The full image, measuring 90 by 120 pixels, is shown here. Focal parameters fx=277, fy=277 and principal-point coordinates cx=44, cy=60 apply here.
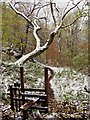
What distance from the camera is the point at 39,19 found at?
2.17 metres

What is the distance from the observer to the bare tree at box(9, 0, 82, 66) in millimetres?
2129

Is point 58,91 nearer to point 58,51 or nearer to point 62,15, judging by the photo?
point 58,51

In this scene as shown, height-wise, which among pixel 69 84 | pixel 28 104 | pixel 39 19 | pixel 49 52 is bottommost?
pixel 28 104

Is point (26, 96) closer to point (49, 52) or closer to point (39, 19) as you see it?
point (49, 52)

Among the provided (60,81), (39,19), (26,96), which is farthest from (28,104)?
(39,19)

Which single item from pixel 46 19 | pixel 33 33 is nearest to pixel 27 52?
pixel 33 33

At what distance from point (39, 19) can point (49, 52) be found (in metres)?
0.27

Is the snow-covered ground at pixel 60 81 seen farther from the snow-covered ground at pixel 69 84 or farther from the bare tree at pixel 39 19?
the bare tree at pixel 39 19

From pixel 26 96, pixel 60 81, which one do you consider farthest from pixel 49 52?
pixel 26 96

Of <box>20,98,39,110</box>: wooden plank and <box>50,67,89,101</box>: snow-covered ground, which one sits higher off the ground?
<box>50,67,89,101</box>: snow-covered ground

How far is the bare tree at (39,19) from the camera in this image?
2129 millimetres

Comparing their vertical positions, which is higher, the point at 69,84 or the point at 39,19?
the point at 39,19

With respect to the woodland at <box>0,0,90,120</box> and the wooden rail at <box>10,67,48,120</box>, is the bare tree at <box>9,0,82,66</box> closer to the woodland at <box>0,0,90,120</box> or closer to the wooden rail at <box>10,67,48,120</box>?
the woodland at <box>0,0,90,120</box>

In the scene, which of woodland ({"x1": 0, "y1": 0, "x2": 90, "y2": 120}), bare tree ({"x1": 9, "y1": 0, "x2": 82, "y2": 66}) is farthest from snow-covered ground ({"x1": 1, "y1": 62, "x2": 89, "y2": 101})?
bare tree ({"x1": 9, "y1": 0, "x2": 82, "y2": 66})
